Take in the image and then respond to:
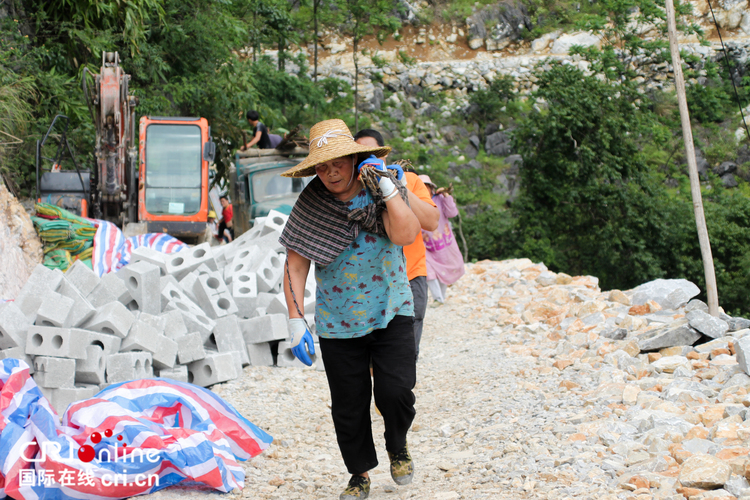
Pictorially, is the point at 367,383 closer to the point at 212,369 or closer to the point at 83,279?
the point at 212,369

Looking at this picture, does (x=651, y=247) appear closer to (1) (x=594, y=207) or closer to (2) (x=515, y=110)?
(1) (x=594, y=207)

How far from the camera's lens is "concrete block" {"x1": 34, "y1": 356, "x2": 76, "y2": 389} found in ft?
16.2

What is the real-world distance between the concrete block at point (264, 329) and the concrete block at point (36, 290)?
1795 millimetres

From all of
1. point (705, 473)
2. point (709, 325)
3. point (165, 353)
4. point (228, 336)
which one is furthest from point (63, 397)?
point (709, 325)

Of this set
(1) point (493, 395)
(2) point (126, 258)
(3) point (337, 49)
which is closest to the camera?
(1) point (493, 395)

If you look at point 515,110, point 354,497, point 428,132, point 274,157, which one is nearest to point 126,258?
point 274,157

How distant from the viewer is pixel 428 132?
109ft

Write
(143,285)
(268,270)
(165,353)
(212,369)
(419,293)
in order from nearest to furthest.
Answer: (419,293), (165,353), (212,369), (143,285), (268,270)

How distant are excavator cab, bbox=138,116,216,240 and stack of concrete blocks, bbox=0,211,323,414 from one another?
262 cm

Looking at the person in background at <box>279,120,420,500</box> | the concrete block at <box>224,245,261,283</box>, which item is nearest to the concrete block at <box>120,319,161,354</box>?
the concrete block at <box>224,245,261,283</box>

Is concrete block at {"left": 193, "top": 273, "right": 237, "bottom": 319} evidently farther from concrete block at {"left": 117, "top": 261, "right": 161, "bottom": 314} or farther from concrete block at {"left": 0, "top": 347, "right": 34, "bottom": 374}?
concrete block at {"left": 0, "top": 347, "right": 34, "bottom": 374}

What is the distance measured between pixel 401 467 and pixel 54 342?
3.19 meters

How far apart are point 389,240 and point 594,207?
16.2 metres

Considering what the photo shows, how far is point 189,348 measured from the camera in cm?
578
